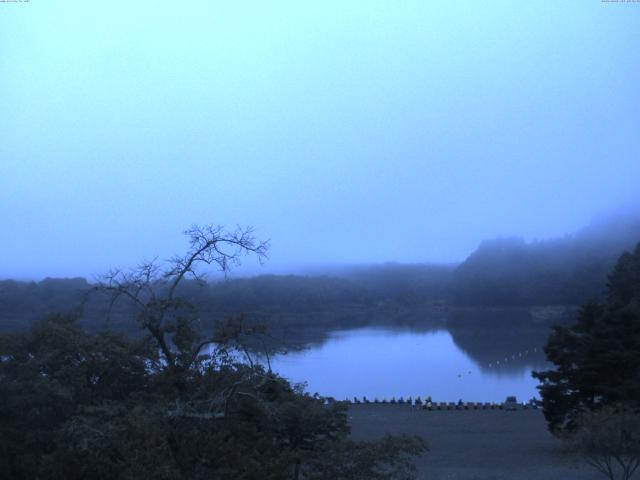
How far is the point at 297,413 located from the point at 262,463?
1.07m

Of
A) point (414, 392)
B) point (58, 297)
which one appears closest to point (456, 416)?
point (414, 392)

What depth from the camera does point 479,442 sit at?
14.4 meters

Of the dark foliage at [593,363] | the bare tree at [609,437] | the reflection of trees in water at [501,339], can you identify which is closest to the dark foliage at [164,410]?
the bare tree at [609,437]

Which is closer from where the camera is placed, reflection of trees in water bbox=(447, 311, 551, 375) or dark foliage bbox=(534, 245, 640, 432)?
dark foliage bbox=(534, 245, 640, 432)

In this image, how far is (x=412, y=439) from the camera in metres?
6.02

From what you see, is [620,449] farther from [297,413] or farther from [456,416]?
[456,416]

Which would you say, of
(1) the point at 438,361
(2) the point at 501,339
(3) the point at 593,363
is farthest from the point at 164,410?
(2) the point at 501,339

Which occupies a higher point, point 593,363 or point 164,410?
point 164,410

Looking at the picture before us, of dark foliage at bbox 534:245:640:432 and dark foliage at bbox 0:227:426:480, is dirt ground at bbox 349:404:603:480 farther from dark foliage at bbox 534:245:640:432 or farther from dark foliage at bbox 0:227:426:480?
dark foliage at bbox 0:227:426:480

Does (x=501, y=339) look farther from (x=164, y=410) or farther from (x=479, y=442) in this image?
(x=164, y=410)

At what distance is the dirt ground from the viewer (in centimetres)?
1120

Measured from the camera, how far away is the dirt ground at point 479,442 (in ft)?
36.8

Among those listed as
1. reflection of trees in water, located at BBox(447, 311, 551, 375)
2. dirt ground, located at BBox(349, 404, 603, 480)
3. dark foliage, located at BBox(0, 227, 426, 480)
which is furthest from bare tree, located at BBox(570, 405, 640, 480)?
reflection of trees in water, located at BBox(447, 311, 551, 375)

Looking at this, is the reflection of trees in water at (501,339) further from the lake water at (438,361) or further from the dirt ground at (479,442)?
the dirt ground at (479,442)
